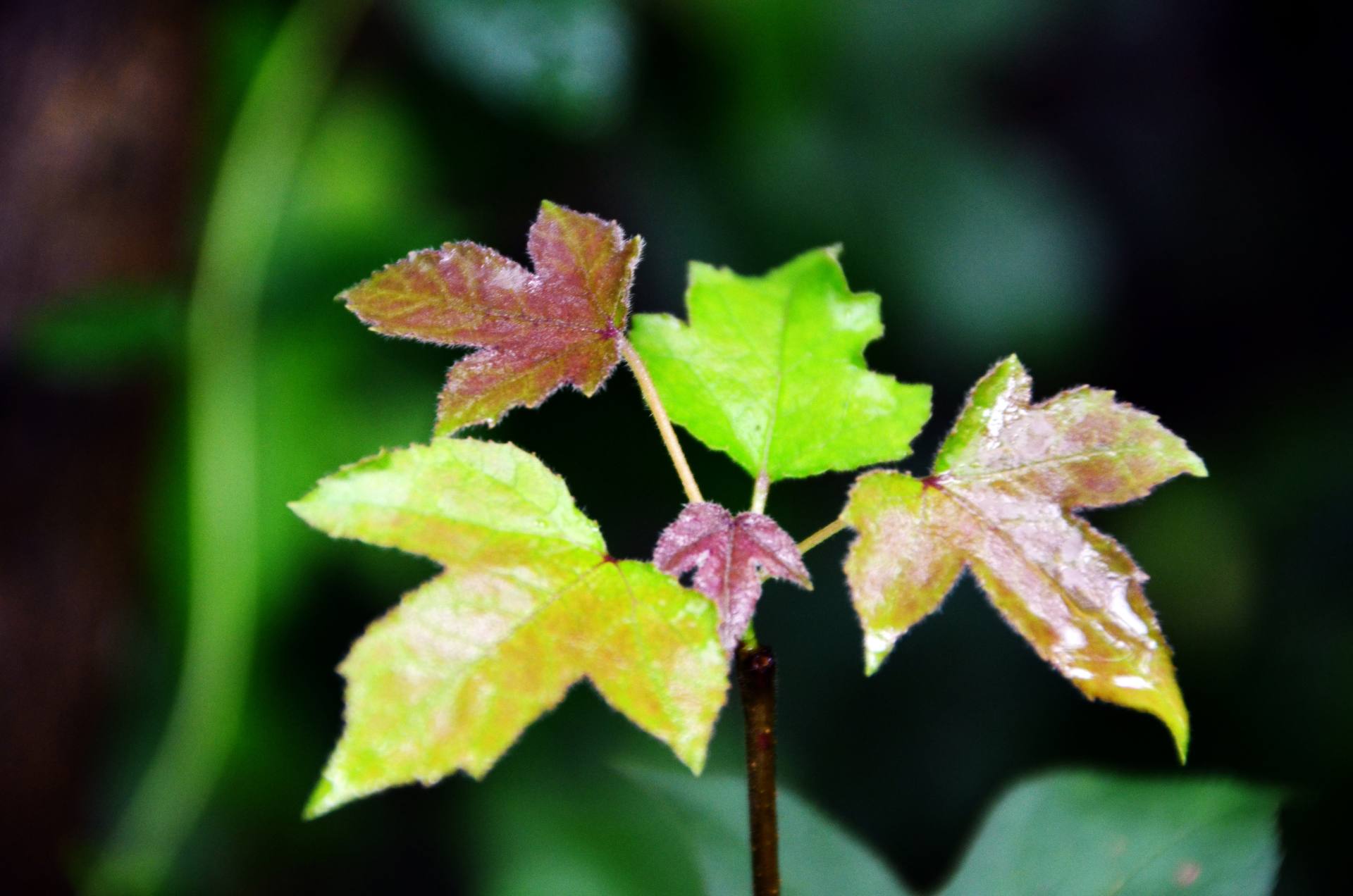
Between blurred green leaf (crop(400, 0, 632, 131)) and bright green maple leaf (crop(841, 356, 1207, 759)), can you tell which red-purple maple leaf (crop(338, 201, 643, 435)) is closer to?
bright green maple leaf (crop(841, 356, 1207, 759))

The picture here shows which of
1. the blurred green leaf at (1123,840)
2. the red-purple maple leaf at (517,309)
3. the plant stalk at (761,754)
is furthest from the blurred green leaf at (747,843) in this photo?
the red-purple maple leaf at (517,309)

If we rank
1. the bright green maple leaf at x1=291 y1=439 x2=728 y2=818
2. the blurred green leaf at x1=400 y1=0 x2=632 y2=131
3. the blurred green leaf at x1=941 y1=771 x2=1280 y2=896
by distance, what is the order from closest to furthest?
the bright green maple leaf at x1=291 y1=439 x2=728 y2=818 < the blurred green leaf at x1=941 y1=771 x2=1280 y2=896 < the blurred green leaf at x1=400 y1=0 x2=632 y2=131

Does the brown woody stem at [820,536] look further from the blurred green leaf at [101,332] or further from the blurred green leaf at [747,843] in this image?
the blurred green leaf at [101,332]

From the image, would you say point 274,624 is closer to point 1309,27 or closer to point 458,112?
point 458,112

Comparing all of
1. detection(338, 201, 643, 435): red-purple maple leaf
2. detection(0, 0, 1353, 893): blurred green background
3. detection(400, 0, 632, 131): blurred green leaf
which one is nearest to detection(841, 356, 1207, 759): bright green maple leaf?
detection(338, 201, 643, 435): red-purple maple leaf

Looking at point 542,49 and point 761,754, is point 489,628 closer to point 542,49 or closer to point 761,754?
point 761,754

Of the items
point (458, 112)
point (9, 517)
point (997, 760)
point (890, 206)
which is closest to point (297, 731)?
point (9, 517)
